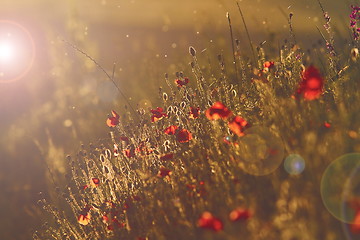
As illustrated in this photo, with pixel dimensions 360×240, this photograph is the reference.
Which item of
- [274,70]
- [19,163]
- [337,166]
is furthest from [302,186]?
[19,163]

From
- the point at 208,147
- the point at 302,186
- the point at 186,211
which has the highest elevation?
the point at 208,147

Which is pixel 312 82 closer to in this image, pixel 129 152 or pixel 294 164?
pixel 294 164

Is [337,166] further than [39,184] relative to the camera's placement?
No

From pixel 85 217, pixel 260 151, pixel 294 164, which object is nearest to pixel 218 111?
pixel 260 151

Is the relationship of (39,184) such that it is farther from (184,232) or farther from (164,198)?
(184,232)

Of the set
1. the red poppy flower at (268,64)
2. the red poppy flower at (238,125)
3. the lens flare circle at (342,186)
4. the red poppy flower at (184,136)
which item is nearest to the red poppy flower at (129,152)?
the red poppy flower at (184,136)

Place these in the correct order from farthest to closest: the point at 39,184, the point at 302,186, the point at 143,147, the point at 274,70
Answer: the point at 39,184, the point at 274,70, the point at 143,147, the point at 302,186
